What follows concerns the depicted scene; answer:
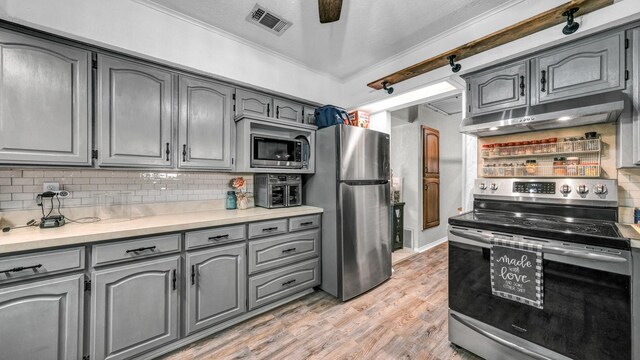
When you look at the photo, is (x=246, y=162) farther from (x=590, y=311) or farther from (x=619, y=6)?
(x=619, y=6)

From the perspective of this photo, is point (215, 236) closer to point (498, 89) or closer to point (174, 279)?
point (174, 279)

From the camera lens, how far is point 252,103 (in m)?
2.54

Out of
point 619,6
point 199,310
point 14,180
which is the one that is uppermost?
point 619,6

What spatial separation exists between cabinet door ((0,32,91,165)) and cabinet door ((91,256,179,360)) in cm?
88

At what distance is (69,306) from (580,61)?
3643 mm

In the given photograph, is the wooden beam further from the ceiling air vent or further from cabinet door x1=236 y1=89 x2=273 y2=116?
cabinet door x1=236 y1=89 x2=273 y2=116

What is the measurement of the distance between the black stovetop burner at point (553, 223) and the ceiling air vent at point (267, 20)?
7.29 feet

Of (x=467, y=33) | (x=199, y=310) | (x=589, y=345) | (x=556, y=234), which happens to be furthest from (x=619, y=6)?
(x=199, y=310)

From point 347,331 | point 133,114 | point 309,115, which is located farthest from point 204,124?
point 347,331

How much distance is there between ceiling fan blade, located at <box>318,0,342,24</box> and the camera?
1.39 meters

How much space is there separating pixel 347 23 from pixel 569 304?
8.45 ft

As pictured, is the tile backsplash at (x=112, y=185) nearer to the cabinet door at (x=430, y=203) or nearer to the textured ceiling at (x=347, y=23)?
the textured ceiling at (x=347, y=23)

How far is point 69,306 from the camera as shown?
140cm

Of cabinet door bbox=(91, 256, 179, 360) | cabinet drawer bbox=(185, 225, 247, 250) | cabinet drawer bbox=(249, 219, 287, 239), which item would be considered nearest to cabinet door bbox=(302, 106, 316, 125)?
cabinet drawer bbox=(249, 219, 287, 239)
